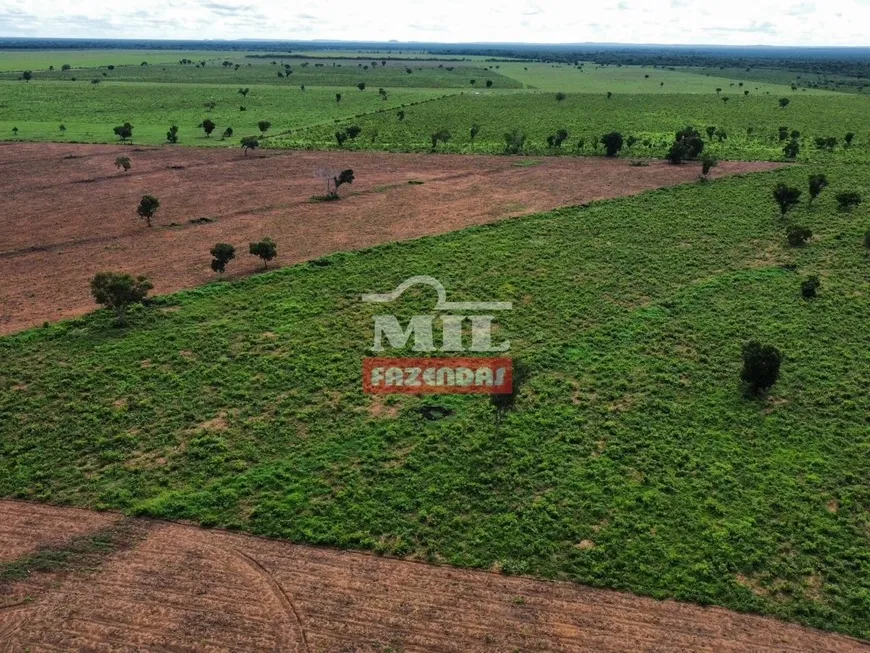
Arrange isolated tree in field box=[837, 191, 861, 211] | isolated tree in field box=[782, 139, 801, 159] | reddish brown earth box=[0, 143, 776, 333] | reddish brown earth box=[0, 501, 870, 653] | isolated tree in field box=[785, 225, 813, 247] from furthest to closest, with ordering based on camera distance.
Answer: isolated tree in field box=[782, 139, 801, 159] < isolated tree in field box=[837, 191, 861, 211] < isolated tree in field box=[785, 225, 813, 247] < reddish brown earth box=[0, 143, 776, 333] < reddish brown earth box=[0, 501, 870, 653]

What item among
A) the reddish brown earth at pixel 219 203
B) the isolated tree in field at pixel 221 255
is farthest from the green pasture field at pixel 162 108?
the isolated tree in field at pixel 221 255

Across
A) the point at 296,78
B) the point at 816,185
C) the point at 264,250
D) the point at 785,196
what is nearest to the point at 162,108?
the point at 296,78

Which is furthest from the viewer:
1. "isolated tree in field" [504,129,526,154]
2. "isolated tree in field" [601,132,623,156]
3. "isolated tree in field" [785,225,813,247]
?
"isolated tree in field" [504,129,526,154]

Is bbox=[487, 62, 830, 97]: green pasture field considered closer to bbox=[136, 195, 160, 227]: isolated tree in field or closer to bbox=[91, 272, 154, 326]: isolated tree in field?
bbox=[136, 195, 160, 227]: isolated tree in field

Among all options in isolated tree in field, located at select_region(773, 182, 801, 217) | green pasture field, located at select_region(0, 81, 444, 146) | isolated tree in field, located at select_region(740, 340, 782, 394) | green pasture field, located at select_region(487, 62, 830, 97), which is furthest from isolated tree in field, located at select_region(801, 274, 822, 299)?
green pasture field, located at select_region(487, 62, 830, 97)

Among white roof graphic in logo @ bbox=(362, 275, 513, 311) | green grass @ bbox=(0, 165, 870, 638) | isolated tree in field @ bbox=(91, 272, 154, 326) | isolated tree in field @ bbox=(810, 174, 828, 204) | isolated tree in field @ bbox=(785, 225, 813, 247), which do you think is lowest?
green grass @ bbox=(0, 165, 870, 638)

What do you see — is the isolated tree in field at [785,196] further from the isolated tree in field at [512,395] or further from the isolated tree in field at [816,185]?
the isolated tree in field at [512,395]

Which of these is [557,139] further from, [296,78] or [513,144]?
[296,78]

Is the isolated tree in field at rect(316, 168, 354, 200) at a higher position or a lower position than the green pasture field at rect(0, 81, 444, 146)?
lower
